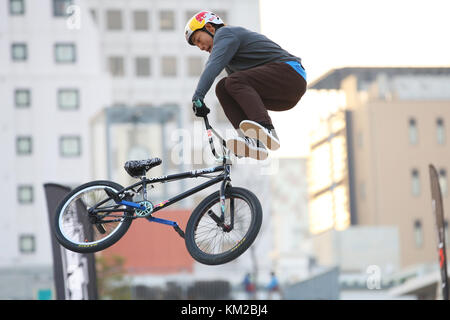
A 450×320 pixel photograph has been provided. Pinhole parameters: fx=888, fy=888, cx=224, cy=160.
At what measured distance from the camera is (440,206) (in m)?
17.7

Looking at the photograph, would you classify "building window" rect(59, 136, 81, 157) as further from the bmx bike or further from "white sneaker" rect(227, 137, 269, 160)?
"white sneaker" rect(227, 137, 269, 160)

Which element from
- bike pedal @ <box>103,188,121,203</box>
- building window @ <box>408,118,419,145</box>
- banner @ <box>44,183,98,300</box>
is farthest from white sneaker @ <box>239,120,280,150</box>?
building window @ <box>408,118,419,145</box>

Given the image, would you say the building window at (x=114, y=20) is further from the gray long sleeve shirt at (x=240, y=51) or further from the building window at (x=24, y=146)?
the gray long sleeve shirt at (x=240, y=51)

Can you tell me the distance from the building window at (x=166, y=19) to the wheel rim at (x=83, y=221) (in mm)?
75623

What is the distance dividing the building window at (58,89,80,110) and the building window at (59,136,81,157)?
266 centimetres

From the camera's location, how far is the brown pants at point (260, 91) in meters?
9.55

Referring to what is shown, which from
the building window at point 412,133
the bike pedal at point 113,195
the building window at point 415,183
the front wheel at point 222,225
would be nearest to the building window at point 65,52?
the building window at point 412,133

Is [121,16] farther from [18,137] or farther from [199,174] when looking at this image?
[199,174]

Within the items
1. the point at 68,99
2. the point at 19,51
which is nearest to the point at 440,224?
the point at 68,99

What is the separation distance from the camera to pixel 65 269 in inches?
760

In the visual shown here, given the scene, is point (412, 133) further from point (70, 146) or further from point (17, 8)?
point (17, 8)

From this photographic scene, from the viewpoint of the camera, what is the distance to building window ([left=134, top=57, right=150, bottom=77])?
A: 84.1 metres

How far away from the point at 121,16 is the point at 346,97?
109 feet
